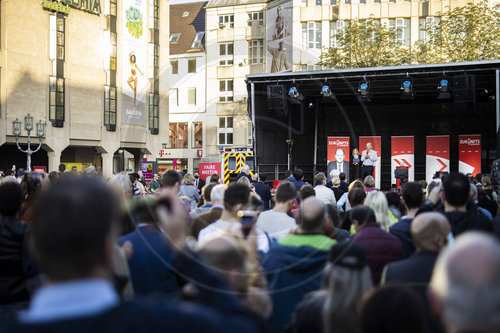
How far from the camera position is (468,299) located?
1.43m

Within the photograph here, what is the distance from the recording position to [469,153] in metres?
21.7

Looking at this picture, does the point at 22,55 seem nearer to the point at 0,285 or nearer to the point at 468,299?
the point at 0,285

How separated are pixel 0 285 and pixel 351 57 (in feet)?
98.7

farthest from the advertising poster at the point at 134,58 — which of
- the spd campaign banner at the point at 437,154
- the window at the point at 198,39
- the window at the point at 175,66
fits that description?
the spd campaign banner at the point at 437,154

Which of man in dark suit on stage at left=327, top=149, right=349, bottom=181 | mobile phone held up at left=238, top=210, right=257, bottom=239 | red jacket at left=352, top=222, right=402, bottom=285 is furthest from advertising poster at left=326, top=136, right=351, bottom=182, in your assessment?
mobile phone held up at left=238, top=210, right=257, bottom=239

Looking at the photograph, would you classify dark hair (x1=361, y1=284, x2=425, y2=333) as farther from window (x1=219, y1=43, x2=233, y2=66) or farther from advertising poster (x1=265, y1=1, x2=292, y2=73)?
window (x1=219, y1=43, x2=233, y2=66)

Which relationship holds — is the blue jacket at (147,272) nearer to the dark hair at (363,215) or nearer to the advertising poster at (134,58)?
the dark hair at (363,215)

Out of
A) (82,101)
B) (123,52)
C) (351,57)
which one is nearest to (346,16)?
(351,57)

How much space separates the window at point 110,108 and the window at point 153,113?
368 cm

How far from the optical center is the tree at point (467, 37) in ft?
97.6

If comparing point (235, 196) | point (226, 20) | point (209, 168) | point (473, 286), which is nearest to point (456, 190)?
point (235, 196)

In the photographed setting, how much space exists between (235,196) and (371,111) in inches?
857

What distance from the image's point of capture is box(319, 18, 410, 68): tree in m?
31.7

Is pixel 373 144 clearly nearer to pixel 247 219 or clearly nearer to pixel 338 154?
pixel 338 154
